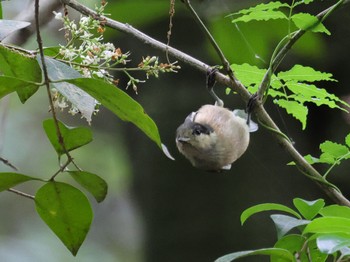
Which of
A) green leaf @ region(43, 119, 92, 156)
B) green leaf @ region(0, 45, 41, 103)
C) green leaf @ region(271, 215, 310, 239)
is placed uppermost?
green leaf @ region(0, 45, 41, 103)

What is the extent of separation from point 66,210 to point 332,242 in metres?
0.30

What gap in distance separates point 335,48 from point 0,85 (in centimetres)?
Result: 151

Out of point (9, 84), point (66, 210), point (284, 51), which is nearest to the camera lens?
point (9, 84)

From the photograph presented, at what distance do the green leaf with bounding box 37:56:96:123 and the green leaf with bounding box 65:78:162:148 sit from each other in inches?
0.9

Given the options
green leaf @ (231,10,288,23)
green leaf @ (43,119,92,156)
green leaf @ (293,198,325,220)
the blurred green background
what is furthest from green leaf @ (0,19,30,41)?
the blurred green background

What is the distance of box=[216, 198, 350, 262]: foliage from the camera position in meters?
0.67

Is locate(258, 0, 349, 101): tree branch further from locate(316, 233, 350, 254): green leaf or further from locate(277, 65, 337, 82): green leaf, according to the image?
locate(316, 233, 350, 254): green leaf

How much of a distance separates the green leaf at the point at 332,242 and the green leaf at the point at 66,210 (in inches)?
10.7

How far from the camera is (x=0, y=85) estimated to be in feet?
2.16

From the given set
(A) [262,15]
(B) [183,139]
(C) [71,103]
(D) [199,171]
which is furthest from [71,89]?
(D) [199,171]

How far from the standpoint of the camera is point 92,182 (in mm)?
782

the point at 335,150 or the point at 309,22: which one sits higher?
the point at 309,22

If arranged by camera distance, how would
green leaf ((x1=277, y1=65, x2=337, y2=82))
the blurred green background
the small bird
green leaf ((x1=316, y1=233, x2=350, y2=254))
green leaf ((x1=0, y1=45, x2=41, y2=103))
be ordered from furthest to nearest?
the blurred green background, the small bird, green leaf ((x1=277, y1=65, x2=337, y2=82)), green leaf ((x1=0, y1=45, x2=41, y2=103)), green leaf ((x1=316, y1=233, x2=350, y2=254))

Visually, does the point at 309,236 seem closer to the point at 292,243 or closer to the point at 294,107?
the point at 292,243
